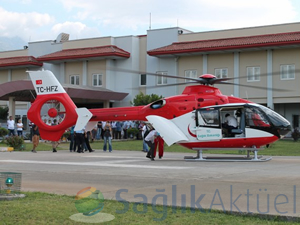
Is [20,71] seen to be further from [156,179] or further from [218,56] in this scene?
[156,179]

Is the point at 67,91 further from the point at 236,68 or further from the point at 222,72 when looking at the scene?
the point at 236,68

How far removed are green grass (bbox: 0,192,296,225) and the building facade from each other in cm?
3216

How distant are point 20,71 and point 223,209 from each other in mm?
54986

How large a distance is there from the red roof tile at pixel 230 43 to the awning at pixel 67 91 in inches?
259

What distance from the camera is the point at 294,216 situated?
7.38m

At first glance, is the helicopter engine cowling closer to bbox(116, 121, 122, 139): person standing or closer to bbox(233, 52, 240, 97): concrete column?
bbox(116, 121, 122, 139): person standing

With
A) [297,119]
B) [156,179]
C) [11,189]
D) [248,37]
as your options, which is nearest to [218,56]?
[248,37]

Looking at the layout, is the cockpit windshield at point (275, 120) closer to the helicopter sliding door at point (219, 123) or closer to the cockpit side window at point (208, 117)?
the helicopter sliding door at point (219, 123)

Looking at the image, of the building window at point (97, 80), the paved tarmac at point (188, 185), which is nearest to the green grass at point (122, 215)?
the paved tarmac at point (188, 185)

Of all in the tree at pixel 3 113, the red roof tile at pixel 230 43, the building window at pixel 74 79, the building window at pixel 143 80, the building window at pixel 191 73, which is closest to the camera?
the red roof tile at pixel 230 43

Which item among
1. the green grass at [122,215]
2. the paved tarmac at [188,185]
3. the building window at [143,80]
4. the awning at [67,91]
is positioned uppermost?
the building window at [143,80]

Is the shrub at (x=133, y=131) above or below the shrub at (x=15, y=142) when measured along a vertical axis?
above

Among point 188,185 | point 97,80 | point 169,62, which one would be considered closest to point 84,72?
point 97,80

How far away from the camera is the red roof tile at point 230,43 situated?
139ft
